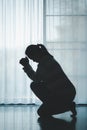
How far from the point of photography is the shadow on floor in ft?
9.63

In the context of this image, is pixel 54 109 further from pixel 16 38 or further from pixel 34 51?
pixel 16 38

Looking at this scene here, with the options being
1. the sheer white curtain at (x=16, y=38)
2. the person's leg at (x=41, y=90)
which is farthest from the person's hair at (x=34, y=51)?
the sheer white curtain at (x=16, y=38)

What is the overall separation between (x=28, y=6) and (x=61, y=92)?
1721mm

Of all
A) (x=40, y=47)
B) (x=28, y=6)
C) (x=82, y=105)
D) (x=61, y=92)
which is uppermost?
(x=28, y=6)

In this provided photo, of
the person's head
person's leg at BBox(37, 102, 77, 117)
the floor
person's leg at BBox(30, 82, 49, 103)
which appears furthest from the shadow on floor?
the person's head

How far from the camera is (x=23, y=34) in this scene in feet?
15.6

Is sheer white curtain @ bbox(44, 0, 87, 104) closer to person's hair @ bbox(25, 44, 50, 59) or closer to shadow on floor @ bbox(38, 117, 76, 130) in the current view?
person's hair @ bbox(25, 44, 50, 59)

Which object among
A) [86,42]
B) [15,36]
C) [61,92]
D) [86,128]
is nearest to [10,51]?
[15,36]

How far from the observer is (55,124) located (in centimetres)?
314

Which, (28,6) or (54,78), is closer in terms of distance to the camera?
(54,78)

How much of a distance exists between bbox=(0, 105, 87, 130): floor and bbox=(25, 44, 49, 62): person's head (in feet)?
2.13

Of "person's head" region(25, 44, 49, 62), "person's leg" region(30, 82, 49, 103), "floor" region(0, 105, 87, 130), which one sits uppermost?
"person's head" region(25, 44, 49, 62)

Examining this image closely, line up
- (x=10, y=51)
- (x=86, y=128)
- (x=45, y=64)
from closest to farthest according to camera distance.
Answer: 1. (x=86, y=128)
2. (x=45, y=64)
3. (x=10, y=51)

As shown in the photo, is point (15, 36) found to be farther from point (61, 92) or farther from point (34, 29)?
point (61, 92)
